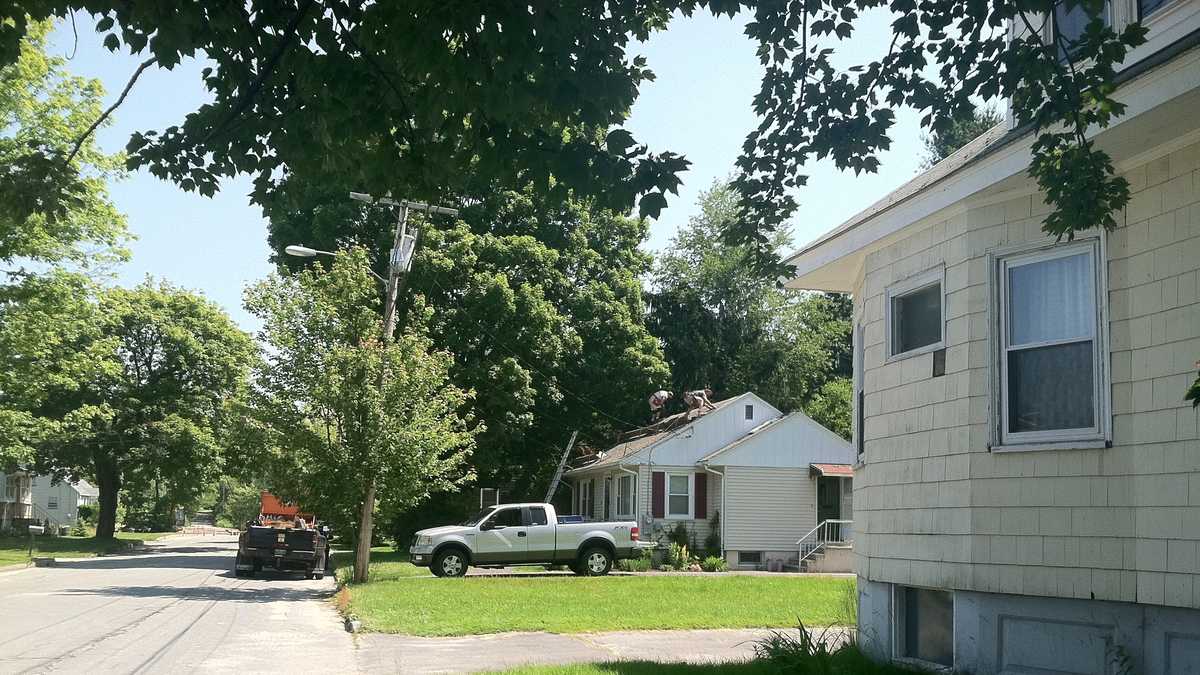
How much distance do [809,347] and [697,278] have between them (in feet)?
19.6

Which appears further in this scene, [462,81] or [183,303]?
[183,303]

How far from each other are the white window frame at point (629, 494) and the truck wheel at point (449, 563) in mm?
8711

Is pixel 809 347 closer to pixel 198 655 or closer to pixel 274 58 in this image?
pixel 198 655

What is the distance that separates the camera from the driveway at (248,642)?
465 inches

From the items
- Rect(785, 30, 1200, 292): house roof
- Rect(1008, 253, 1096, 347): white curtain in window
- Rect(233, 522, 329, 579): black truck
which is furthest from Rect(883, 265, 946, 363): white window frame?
Rect(233, 522, 329, 579): black truck

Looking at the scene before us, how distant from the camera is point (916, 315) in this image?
33.2ft

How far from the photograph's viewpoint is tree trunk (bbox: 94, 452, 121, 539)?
5316 cm

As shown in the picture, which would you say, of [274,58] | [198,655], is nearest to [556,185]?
[274,58]

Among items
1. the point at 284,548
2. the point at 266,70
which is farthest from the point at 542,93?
the point at 284,548

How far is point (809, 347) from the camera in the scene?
49.8m

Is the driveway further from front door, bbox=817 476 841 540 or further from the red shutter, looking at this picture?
front door, bbox=817 476 841 540

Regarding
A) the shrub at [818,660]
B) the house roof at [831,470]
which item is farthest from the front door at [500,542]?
the shrub at [818,660]

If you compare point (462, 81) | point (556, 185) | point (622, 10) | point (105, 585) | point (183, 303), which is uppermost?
point (183, 303)

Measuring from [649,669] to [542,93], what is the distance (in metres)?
5.79
